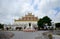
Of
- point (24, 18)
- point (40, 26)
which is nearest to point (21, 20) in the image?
point (24, 18)

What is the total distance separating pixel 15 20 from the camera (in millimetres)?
103375

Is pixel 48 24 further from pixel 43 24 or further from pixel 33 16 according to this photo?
pixel 33 16

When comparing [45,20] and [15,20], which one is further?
[15,20]

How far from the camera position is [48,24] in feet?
251

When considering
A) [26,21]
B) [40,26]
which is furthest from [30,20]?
[40,26]

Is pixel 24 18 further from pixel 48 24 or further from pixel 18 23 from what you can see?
pixel 48 24

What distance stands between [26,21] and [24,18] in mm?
3141

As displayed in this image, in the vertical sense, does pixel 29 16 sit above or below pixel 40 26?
above

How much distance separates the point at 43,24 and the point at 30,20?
89.0ft

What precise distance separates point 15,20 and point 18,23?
267 centimetres

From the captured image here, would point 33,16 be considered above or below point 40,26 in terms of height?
above

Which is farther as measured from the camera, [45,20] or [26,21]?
[26,21]

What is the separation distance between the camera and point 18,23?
4053 inches

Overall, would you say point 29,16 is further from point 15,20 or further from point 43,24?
point 43,24
